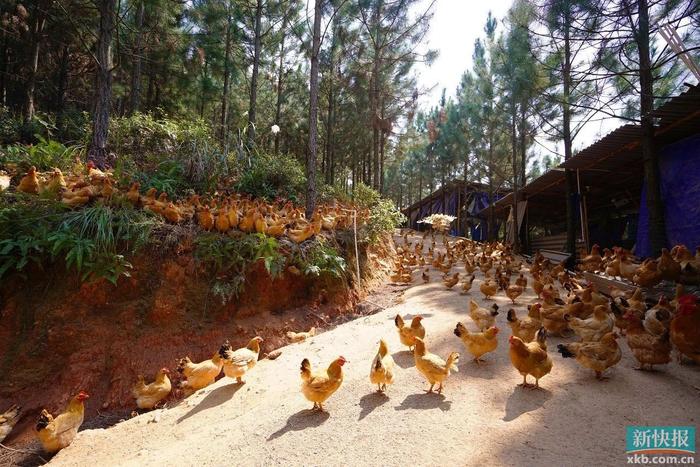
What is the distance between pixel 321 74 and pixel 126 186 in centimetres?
1623

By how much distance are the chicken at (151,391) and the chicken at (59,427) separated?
743mm

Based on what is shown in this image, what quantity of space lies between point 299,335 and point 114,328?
9.62 ft

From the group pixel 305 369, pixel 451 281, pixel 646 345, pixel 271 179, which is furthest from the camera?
pixel 271 179

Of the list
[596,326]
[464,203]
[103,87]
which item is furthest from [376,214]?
[464,203]

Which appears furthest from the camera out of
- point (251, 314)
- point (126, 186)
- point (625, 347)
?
point (126, 186)

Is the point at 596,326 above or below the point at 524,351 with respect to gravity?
above

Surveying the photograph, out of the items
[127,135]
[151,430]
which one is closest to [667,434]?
[151,430]

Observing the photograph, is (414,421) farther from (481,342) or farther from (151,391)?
(151,391)

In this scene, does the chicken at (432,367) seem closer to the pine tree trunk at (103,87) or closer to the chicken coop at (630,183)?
the chicken coop at (630,183)

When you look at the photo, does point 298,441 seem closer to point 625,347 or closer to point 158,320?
point 158,320

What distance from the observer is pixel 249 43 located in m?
16.5

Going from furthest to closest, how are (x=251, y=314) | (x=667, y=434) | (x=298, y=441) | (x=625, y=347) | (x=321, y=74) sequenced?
(x=321, y=74), (x=251, y=314), (x=625, y=347), (x=298, y=441), (x=667, y=434)

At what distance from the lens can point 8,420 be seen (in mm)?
4305

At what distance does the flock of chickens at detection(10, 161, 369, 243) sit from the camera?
585 cm
